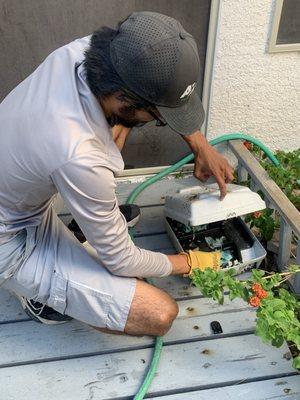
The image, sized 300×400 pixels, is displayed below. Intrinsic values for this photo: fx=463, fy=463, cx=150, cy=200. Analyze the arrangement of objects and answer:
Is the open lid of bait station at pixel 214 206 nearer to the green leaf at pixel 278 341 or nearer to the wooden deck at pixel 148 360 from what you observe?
the wooden deck at pixel 148 360

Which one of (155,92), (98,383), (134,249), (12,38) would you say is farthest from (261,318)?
(12,38)

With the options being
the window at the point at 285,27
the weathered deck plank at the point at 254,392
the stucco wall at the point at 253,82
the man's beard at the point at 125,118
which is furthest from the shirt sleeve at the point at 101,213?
the window at the point at 285,27

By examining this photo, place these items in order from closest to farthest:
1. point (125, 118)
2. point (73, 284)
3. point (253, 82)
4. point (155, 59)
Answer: point (155, 59) < point (125, 118) < point (73, 284) < point (253, 82)

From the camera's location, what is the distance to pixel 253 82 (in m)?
2.37

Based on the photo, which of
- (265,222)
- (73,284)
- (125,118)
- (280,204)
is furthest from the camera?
(265,222)

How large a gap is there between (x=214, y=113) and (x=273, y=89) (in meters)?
0.33

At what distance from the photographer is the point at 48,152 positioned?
1276mm

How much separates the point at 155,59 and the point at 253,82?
4.38 feet

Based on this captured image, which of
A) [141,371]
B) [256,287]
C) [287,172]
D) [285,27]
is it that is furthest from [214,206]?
[285,27]

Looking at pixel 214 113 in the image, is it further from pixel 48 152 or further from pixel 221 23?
pixel 48 152

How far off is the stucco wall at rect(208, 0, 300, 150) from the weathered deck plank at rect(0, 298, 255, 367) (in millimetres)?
1047

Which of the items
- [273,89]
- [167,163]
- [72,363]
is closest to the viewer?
[72,363]

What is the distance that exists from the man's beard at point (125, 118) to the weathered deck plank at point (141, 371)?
0.89 metres

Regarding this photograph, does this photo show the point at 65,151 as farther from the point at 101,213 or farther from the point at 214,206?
the point at 214,206
